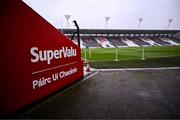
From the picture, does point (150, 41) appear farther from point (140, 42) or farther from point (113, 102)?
point (113, 102)

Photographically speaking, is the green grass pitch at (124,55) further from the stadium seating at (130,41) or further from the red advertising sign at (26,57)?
the stadium seating at (130,41)

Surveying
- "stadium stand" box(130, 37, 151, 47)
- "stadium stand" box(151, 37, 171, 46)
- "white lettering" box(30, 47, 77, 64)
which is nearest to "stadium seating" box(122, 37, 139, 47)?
"stadium stand" box(130, 37, 151, 47)

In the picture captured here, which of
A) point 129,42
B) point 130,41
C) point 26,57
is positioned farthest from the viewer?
point 130,41

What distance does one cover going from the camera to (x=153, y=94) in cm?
561

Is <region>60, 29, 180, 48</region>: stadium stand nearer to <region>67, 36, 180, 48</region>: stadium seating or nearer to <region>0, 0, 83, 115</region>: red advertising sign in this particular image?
<region>67, 36, 180, 48</region>: stadium seating

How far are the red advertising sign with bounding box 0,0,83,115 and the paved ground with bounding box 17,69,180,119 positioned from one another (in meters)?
0.44

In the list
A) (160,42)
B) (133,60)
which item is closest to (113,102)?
(133,60)

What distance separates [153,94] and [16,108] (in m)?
4.16

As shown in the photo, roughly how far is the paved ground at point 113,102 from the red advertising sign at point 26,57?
0.44 metres

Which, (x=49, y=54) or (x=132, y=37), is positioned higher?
(x=132, y=37)

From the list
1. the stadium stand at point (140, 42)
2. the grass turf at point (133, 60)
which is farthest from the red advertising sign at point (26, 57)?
the stadium stand at point (140, 42)

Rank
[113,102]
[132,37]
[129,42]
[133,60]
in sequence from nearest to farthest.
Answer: [113,102]
[133,60]
[129,42]
[132,37]

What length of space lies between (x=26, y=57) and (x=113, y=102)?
267cm

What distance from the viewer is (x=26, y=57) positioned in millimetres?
4203
